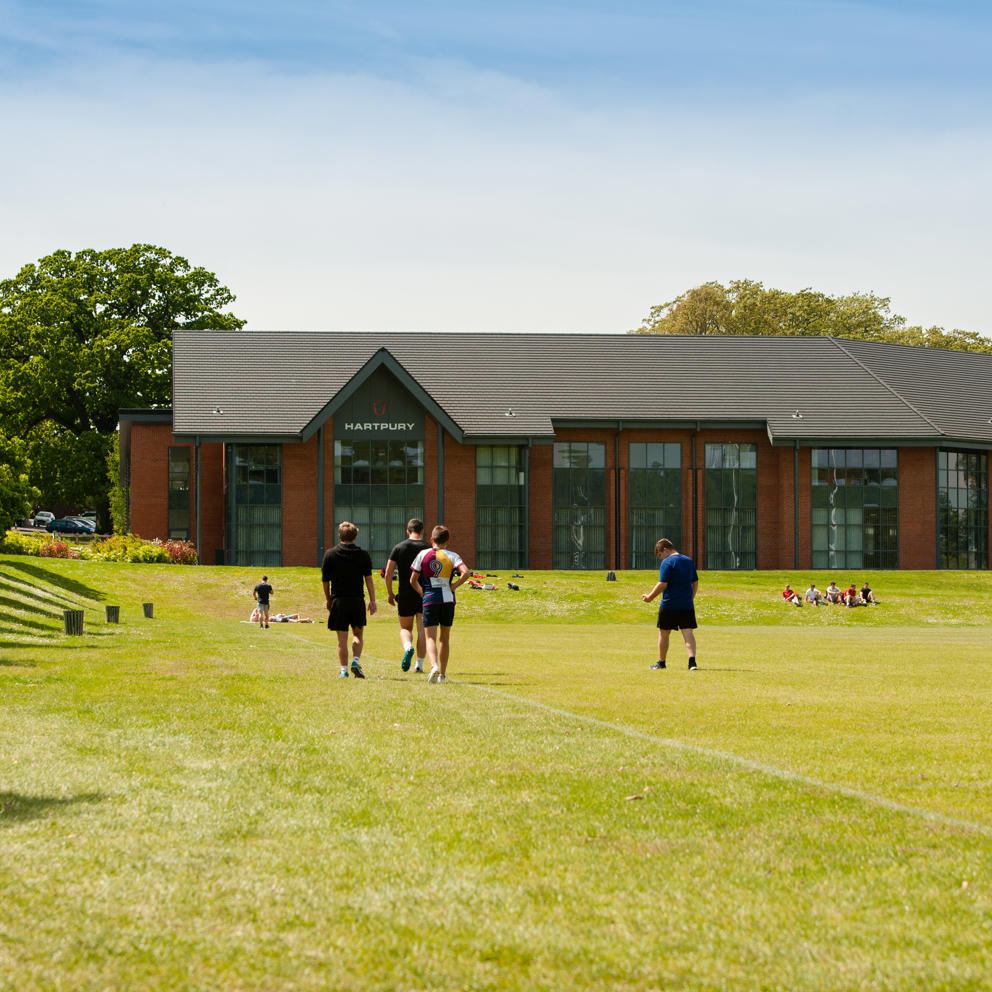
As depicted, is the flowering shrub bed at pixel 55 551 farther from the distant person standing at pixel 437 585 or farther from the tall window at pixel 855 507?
the distant person standing at pixel 437 585

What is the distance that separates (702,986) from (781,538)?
54.1 meters

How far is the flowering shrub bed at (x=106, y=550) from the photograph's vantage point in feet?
156

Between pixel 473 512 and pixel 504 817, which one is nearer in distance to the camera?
pixel 504 817

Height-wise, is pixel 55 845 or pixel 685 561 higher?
pixel 685 561

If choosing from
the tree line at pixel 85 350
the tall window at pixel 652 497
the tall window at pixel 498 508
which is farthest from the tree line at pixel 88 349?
the tall window at pixel 652 497

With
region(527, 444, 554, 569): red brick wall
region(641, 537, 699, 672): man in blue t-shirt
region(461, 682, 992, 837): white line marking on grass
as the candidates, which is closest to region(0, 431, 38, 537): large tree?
region(641, 537, 699, 672): man in blue t-shirt

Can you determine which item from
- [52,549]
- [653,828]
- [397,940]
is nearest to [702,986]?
[397,940]

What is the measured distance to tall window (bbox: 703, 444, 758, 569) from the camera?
57281mm

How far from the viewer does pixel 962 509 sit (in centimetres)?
5894

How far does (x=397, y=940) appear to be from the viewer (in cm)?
511

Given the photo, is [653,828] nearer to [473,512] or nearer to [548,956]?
[548,956]

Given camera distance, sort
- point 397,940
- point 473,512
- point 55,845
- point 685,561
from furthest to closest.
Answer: point 473,512 < point 685,561 < point 55,845 < point 397,940

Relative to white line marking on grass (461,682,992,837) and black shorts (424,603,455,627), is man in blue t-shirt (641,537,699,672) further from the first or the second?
white line marking on grass (461,682,992,837)

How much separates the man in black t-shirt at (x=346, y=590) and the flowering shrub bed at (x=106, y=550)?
34.1m
